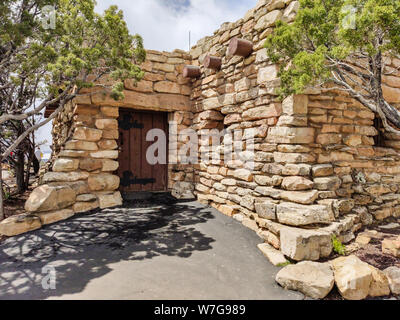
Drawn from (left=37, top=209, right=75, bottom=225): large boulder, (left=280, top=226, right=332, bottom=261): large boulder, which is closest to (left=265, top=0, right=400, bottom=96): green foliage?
(left=280, top=226, right=332, bottom=261): large boulder

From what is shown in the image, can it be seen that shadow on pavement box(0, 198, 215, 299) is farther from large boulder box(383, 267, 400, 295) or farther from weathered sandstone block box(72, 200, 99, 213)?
large boulder box(383, 267, 400, 295)

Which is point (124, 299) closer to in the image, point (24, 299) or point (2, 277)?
point (24, 299)

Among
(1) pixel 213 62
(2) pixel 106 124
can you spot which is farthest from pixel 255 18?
(2) pixel 106 124

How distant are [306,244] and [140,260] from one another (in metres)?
1.78

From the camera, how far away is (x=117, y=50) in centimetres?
374

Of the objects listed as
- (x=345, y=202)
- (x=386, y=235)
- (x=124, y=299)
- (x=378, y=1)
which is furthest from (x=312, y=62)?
(x=124, y=299)

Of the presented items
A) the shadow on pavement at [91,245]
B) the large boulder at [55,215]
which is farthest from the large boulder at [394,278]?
the large boulder at [55,215]

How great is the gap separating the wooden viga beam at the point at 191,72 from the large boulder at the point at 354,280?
410 cm

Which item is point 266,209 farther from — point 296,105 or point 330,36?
point 330,36

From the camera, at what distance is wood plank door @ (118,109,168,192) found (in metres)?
4.87

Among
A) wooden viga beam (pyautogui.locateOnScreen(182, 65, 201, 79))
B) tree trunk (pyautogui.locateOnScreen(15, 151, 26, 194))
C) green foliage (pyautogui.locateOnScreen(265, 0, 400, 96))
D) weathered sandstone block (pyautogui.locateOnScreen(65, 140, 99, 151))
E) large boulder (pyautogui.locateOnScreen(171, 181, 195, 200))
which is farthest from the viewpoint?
tree trunk (pyautogui.locateOnScreen(15, 151, 26, 194))

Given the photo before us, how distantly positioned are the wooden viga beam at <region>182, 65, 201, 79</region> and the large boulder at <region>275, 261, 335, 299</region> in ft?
12.9

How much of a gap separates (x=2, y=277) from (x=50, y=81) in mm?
2869

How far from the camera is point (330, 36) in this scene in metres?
2.54
